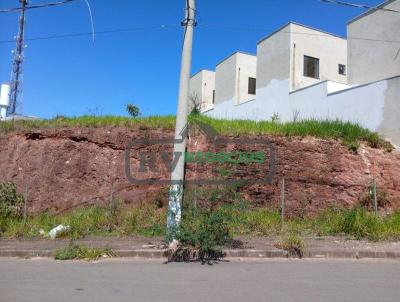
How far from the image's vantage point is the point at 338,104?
16.2m

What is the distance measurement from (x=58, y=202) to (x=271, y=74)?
48.9 feet

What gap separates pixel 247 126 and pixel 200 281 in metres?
7.65

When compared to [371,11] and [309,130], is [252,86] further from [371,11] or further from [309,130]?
[309,130]

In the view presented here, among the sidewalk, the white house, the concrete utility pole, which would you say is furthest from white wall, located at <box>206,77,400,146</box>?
the concrete utility pole

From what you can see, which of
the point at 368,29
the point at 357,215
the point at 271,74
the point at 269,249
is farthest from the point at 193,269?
the point at 271,74

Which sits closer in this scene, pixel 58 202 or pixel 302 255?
pixel 302 255

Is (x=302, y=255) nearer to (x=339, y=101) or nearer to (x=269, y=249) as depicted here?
(x=269, y=249)

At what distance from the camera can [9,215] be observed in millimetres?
10734

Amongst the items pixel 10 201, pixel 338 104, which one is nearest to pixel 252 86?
pixel 338 104

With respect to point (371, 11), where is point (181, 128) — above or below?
below

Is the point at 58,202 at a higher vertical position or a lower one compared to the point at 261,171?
lower

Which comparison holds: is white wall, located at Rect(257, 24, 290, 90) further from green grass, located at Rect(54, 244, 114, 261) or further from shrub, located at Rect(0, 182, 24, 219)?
green grass, located at Rect(54, 244, 114, 261)

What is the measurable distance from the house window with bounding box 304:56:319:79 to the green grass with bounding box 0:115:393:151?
8.83 metres

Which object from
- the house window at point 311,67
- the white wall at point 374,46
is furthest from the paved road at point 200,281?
the house window at point 311,67
